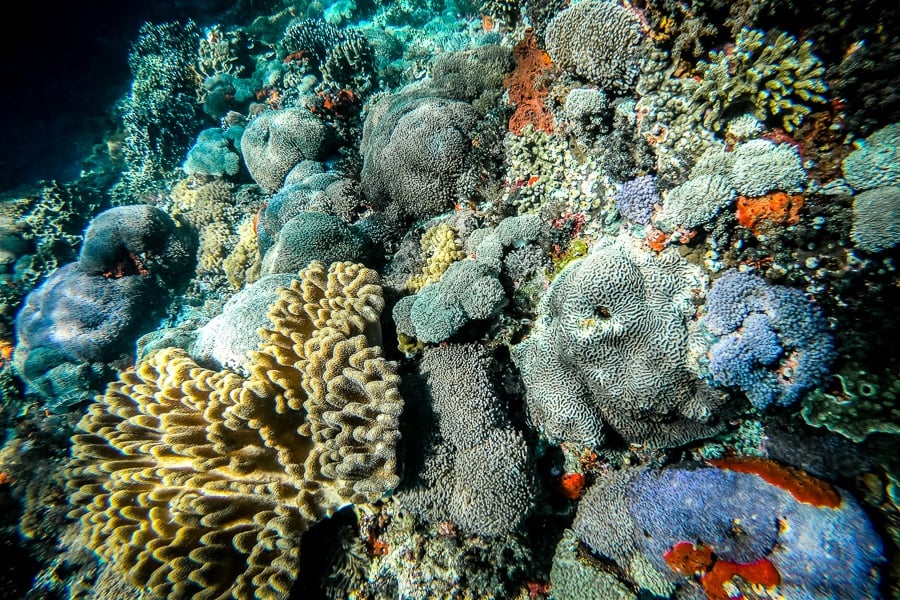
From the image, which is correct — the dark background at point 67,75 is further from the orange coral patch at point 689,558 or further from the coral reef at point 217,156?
the orange coral patch at point 689,558

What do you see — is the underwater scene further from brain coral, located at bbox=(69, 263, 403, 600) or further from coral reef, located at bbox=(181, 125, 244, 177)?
coral reef, located at bbox=(181, 125, 244, 177)

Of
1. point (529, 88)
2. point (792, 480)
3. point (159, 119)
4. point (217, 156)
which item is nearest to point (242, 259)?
point (217, 156)

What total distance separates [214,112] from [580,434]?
44.5 ft

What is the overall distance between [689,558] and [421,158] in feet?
17.4

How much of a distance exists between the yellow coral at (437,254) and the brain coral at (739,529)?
9.50 feet

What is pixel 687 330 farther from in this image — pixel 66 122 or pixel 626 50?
pixel 66 122

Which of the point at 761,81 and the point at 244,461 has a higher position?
the point at 761,81

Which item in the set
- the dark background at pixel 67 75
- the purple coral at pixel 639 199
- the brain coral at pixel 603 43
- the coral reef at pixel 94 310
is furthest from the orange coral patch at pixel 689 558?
the dark background at pixel 67 75

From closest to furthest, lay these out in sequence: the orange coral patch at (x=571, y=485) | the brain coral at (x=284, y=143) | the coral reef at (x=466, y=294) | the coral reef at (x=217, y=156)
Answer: the orange coral patch at (x=571, y=485)
the coral reef at (x=466, y=294)
the brain coral at (x=284, y=143)
the coral reef at (x=217, y=156)

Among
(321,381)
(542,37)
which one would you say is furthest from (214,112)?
(321,381)

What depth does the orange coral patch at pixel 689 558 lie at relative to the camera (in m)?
2.83

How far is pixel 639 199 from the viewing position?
3398 millimetres

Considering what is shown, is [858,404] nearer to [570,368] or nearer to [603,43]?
[570,368]

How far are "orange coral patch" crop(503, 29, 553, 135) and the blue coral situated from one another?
299 cm
